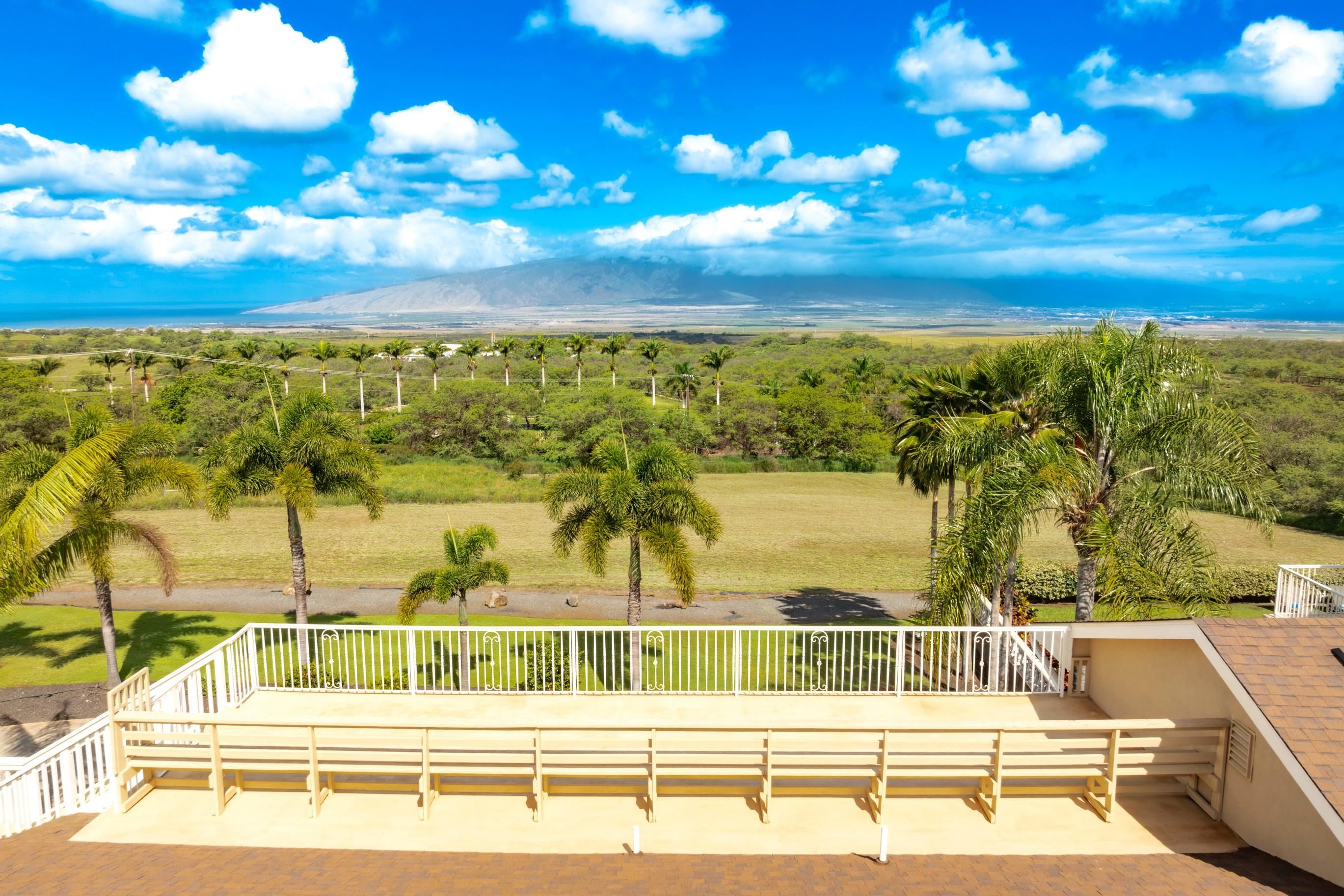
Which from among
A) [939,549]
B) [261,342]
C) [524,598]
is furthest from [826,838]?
[261,342]

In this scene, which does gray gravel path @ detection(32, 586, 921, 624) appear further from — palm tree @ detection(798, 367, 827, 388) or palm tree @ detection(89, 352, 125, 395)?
palm tree @ detection(89, 352, 125, 395)

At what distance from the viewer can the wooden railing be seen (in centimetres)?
676

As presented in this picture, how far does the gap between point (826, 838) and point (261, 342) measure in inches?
5075

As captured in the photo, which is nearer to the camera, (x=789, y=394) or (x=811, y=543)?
(x=811, y=543)

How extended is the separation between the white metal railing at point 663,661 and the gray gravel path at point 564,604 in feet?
4.20

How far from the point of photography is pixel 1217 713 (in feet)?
22.9

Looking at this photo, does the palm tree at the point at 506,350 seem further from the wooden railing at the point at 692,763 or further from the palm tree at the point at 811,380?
the wooden railing at the point at 692,763

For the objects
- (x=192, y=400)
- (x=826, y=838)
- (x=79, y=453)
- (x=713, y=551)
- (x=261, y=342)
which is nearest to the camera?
(x=826, y=838)

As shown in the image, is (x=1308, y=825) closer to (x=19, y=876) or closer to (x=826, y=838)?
(x=826, y=838)

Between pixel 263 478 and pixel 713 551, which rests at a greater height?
pixel 263 478

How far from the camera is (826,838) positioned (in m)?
6.50

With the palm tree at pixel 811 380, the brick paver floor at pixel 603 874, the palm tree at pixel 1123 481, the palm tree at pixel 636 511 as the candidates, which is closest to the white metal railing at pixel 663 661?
the palm tree at pixel 1123 481

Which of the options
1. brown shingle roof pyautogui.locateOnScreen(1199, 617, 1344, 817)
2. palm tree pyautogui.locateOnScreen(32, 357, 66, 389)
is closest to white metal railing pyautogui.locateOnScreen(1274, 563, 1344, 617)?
brown shingle roof pyautogui.locateOnScreen(1199, 617, 1344, 817)

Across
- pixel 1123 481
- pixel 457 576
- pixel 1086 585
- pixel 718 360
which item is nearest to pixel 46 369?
pixel 718 360
